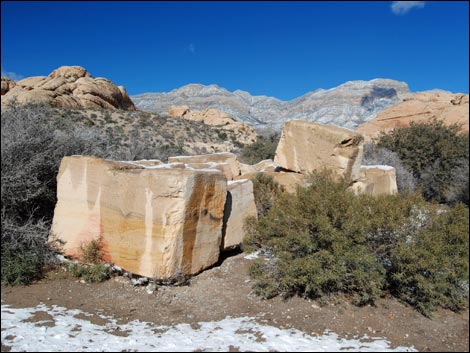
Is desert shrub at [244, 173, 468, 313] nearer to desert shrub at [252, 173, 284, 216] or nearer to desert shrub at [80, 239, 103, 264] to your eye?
desert shrub at [80, 239, 103, 264]

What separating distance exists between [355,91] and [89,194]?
104 m

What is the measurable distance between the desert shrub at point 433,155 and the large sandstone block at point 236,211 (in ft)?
34.2

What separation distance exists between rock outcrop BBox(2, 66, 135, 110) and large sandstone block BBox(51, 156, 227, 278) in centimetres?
2802

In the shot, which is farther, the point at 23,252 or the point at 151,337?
the point at 23,252

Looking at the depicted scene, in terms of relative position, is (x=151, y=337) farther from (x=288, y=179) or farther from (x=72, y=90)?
(x=72, y=90)

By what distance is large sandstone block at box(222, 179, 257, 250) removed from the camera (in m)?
6.68

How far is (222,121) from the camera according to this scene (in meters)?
45.7

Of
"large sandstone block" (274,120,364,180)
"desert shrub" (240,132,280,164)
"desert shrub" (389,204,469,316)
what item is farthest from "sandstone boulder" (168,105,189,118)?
"desert shrub" (389,204,469,316)

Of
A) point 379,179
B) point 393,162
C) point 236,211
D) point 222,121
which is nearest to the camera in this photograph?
point 236,211

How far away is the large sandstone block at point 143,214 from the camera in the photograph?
539 centimetres

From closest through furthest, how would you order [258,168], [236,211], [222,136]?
[236,211]
[258,168]
[222,136]

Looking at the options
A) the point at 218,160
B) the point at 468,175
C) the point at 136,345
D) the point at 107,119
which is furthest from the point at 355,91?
the point at 136,345

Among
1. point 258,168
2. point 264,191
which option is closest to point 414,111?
point 258,168

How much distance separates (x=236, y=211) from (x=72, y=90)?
117 feet
